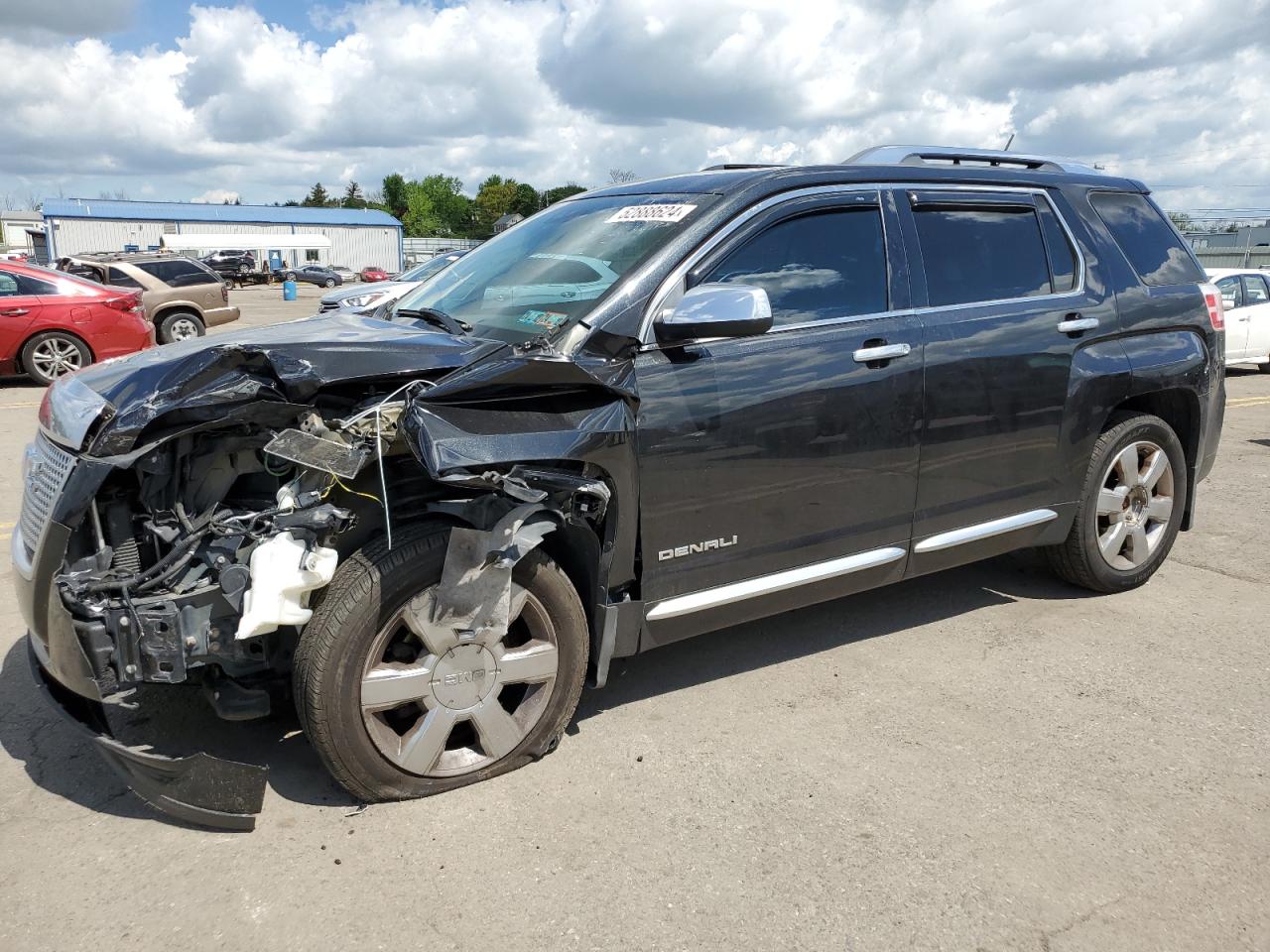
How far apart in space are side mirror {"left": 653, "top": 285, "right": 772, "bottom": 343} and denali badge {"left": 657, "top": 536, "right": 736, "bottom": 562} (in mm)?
701

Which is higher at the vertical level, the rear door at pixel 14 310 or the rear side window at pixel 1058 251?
the rear side window at pixel 1058 251

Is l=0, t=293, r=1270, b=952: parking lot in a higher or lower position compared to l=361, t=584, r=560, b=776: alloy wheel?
lower

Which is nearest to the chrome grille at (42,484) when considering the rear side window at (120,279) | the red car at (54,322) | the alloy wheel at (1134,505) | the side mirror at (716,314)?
the side mirror at (716,314)

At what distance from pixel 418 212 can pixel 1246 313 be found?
4868 inches

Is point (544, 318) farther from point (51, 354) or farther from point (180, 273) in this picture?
point (180, 273)

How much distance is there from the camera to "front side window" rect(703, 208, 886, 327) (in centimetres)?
351

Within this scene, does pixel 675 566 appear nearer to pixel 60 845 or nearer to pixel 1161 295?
pixel 60 845

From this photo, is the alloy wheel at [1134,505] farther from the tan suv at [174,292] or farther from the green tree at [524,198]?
the green tree at [524,198]

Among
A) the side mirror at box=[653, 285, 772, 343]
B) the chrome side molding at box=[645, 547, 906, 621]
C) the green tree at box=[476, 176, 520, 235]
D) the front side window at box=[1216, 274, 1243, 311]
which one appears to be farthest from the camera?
the green tree at box=[476, 176, 520, 235]

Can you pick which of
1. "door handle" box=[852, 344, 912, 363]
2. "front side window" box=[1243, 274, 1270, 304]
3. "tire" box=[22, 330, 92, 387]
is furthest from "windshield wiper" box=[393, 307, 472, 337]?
"front side window" box=[1243, 274, 1270, 304]

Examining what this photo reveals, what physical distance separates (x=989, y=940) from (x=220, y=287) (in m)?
18.8

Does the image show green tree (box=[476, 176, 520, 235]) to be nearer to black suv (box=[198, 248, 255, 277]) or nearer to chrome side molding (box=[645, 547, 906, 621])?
black suv (box=[198, 248, 255, 277])

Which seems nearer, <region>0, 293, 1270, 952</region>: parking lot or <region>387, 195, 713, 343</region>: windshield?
<region>0, 293, 1270, 952</region>: parking lot

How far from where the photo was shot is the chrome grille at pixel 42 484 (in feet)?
9.15
